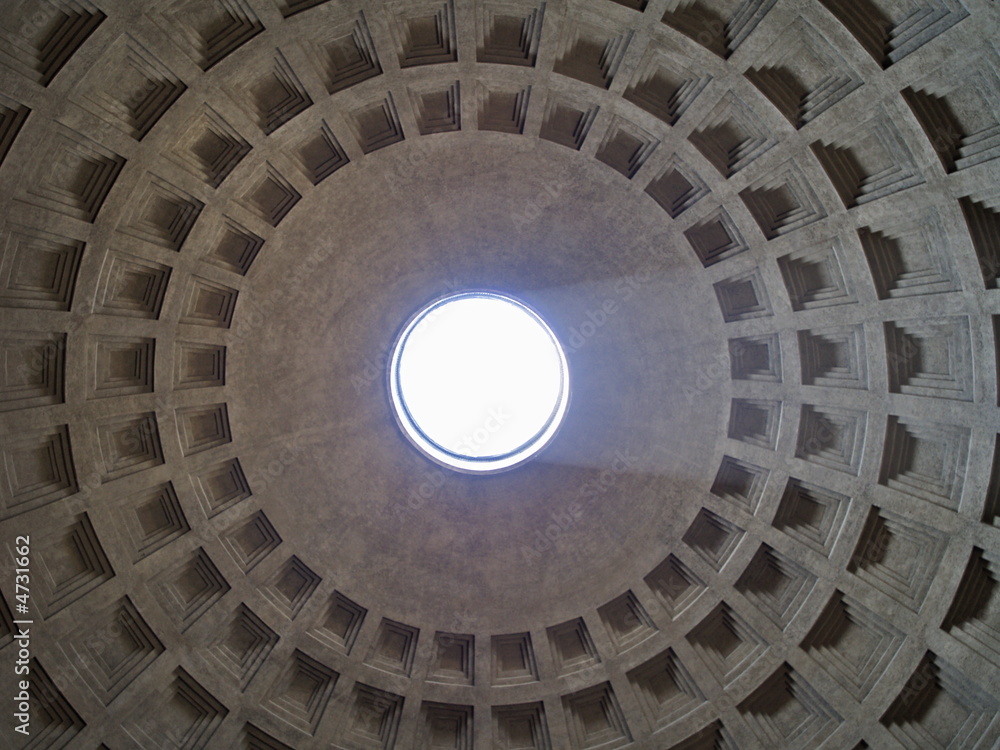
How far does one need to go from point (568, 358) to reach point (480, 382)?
10625mm

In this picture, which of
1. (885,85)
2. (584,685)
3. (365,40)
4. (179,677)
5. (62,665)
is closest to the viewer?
(885,85)

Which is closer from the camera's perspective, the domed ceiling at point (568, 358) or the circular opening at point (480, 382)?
the domed ceiling at point (568, 358)

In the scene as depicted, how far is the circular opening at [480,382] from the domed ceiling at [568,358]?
70 centimetres

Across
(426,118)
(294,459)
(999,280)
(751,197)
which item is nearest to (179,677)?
(294,459)

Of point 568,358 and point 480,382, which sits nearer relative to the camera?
point 568,358

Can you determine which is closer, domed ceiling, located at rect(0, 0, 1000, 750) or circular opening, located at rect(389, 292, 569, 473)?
domed ceiling, located at rect(0, 0, 1000, 750)

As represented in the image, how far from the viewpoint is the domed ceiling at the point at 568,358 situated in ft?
56.8

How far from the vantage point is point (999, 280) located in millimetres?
16828

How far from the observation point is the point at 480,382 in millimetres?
33906

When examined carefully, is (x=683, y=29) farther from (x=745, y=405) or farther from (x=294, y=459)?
(x=294, y=459)

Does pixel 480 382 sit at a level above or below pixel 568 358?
below

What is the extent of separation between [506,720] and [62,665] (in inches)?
516

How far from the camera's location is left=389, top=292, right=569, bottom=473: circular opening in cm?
2436

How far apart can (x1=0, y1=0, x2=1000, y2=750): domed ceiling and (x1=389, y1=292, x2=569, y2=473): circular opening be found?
2.30ft
